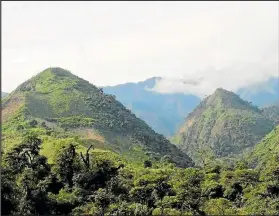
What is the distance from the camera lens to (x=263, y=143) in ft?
541

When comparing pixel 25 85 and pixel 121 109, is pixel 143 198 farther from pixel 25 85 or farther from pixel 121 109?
pixel 25 85

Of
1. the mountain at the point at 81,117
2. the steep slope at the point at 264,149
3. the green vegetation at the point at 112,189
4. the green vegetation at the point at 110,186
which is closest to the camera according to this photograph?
the green vegetation at the point at 112,189

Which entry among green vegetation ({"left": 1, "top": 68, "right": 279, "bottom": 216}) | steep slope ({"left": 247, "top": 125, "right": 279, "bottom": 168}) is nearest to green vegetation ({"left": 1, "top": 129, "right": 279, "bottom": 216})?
green vegetation ({"left": 1, "top": 68, "right": 279, "bottom": 216})

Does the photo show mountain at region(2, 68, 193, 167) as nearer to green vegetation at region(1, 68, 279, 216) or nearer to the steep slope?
green vegetation at region(1, 68, 279, 216)

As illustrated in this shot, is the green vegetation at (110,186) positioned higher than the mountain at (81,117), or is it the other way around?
the mountain at (81,117)

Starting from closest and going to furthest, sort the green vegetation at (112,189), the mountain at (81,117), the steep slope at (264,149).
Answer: the green vegetation at (112,189) < the mountain at (81,117) < the steep slope at (264,149)

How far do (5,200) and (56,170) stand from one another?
49.5ft

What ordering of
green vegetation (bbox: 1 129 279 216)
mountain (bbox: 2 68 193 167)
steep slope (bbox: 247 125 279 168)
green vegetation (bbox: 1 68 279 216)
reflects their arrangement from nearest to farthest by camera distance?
1. green vegetation (bbox: 1 129 279 216)
2. green vegetation (bbox: 1 68 279 216)
3. mountain (bbox: 2 68 193 167)
4. steep slope (bbox: 247 125 279 168)

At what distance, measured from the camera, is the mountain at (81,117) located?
106m

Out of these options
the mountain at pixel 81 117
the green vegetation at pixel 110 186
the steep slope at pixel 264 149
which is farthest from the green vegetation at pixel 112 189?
the steep slope at pixel 264 149

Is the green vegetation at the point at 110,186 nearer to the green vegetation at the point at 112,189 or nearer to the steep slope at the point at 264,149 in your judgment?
the green vegetation at the point at 112,189

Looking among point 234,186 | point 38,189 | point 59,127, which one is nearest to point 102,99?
point 59,127

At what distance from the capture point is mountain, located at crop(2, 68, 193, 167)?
10638cm

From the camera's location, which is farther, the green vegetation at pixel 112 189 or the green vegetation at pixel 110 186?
the green vegetation at pixel 110 186
